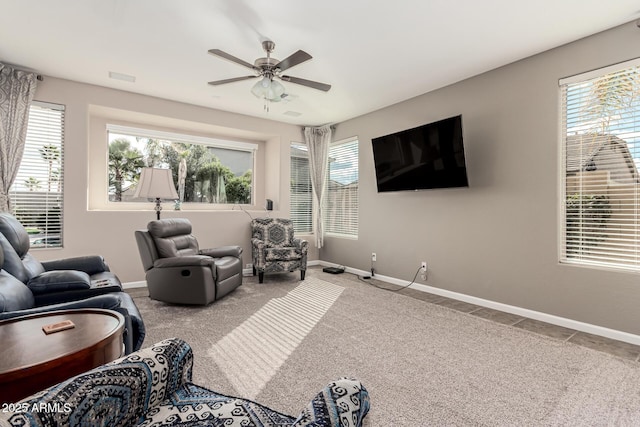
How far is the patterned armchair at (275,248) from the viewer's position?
4.64m

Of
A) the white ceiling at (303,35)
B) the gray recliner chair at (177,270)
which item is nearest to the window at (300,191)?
the white ceiling at (303,35)

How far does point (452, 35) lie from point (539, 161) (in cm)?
149

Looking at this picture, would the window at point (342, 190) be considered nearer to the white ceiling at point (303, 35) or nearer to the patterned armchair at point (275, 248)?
the patterned armchair at point (275, 248)

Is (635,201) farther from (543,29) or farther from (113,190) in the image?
(113,190)

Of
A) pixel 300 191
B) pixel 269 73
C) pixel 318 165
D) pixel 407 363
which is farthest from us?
pixel 300 191

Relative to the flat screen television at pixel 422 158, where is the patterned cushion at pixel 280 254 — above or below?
below

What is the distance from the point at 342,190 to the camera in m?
5.76

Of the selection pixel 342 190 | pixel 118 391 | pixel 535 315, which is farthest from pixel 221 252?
pixel 535 315

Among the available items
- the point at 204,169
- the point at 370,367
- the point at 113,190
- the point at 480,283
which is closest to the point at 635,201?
the point at 480,283

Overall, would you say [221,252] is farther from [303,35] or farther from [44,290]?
[303,35]

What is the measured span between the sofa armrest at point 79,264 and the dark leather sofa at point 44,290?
0.16 metres

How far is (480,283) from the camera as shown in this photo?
11.9 ft

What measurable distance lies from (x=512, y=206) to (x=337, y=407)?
3280 millimetres

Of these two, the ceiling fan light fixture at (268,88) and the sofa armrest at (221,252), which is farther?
the sofa armrest at (221,252)
